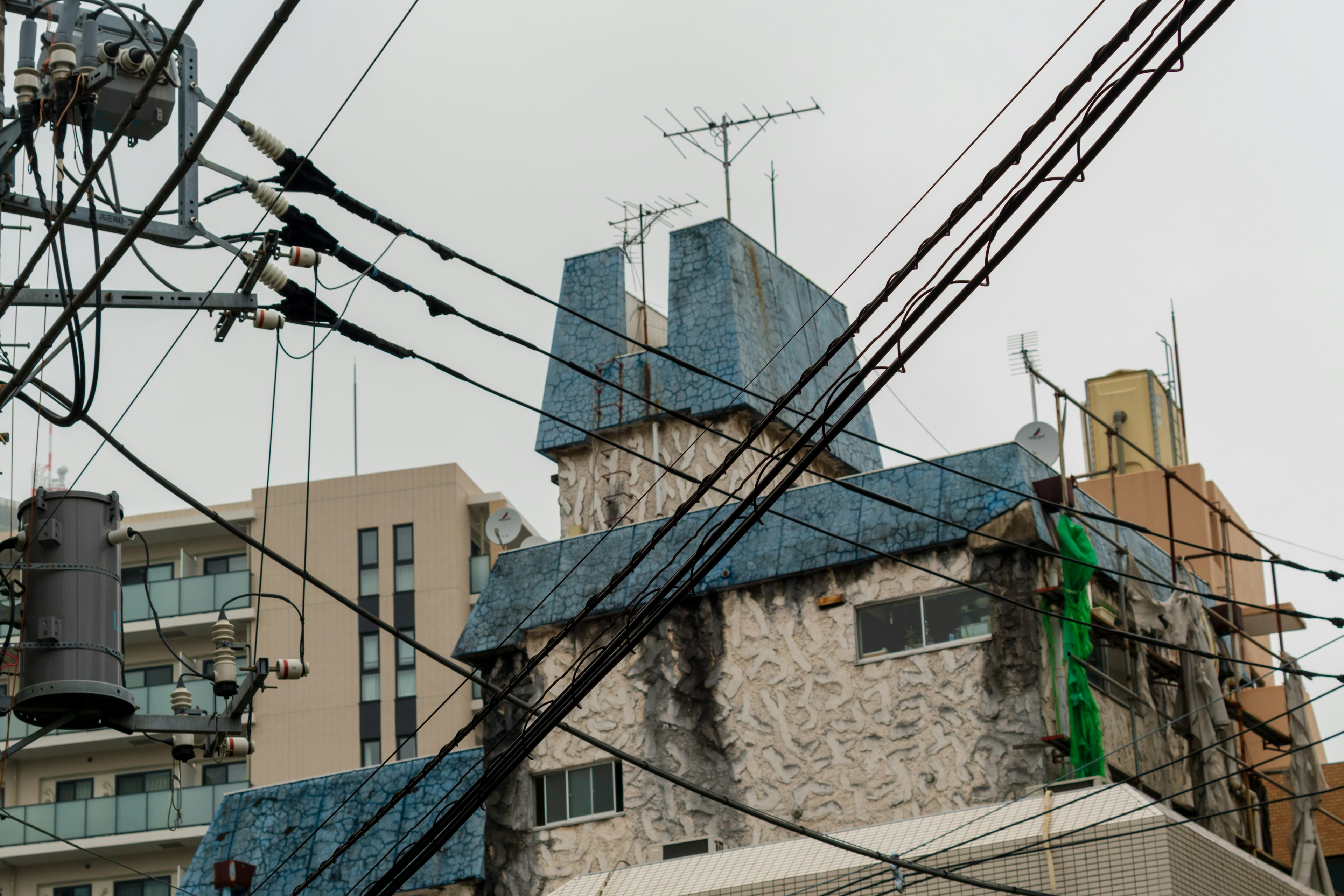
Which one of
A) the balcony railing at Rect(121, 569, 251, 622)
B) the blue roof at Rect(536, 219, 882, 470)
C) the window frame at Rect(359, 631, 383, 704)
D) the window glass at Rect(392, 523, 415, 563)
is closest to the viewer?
the blue roof at Rect(536, 219, 882, 470)

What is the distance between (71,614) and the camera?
15156 mm

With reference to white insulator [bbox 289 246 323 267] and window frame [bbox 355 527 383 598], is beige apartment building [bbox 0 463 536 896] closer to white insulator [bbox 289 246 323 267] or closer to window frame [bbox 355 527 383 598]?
window frame [bbox 355 527 383 598]

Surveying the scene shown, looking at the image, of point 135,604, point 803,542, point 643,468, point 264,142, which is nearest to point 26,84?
point 264,142

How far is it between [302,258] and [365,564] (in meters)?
39.0

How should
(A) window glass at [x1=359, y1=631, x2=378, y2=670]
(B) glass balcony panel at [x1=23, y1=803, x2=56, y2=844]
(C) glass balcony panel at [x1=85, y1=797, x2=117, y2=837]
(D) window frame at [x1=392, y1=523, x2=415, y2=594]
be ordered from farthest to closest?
(D) window frame at [x1=392, y1=523, x2=415, y2=594]
(A) window glass at [x1=359, y1=631, x2=378, y2=670]
(B) glass balcony panel at [x1=23, y1=803, x2=56, y2=844]
(C) glass balcony panel at [x1=85, y1=797, x2=117, y2=837]

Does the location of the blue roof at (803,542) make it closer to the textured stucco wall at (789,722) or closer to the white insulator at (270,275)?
the textured stucco wall at (789,722)

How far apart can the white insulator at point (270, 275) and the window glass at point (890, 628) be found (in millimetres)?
9874

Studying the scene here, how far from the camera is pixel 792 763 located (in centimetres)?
2202

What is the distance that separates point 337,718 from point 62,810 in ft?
25.4

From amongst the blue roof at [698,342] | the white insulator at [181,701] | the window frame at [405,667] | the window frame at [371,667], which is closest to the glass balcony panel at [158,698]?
the window frame at [371,667]

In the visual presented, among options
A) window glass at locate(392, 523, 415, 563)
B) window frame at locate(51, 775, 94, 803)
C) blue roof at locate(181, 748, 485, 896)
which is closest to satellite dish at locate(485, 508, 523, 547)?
blue roof at locate(181, 748, 485, 896)

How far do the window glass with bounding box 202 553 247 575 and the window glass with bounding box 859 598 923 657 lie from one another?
113ft

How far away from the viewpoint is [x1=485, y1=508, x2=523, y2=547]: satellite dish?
27.4 meters

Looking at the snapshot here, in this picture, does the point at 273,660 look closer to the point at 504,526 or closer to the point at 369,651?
the point at 369,651
